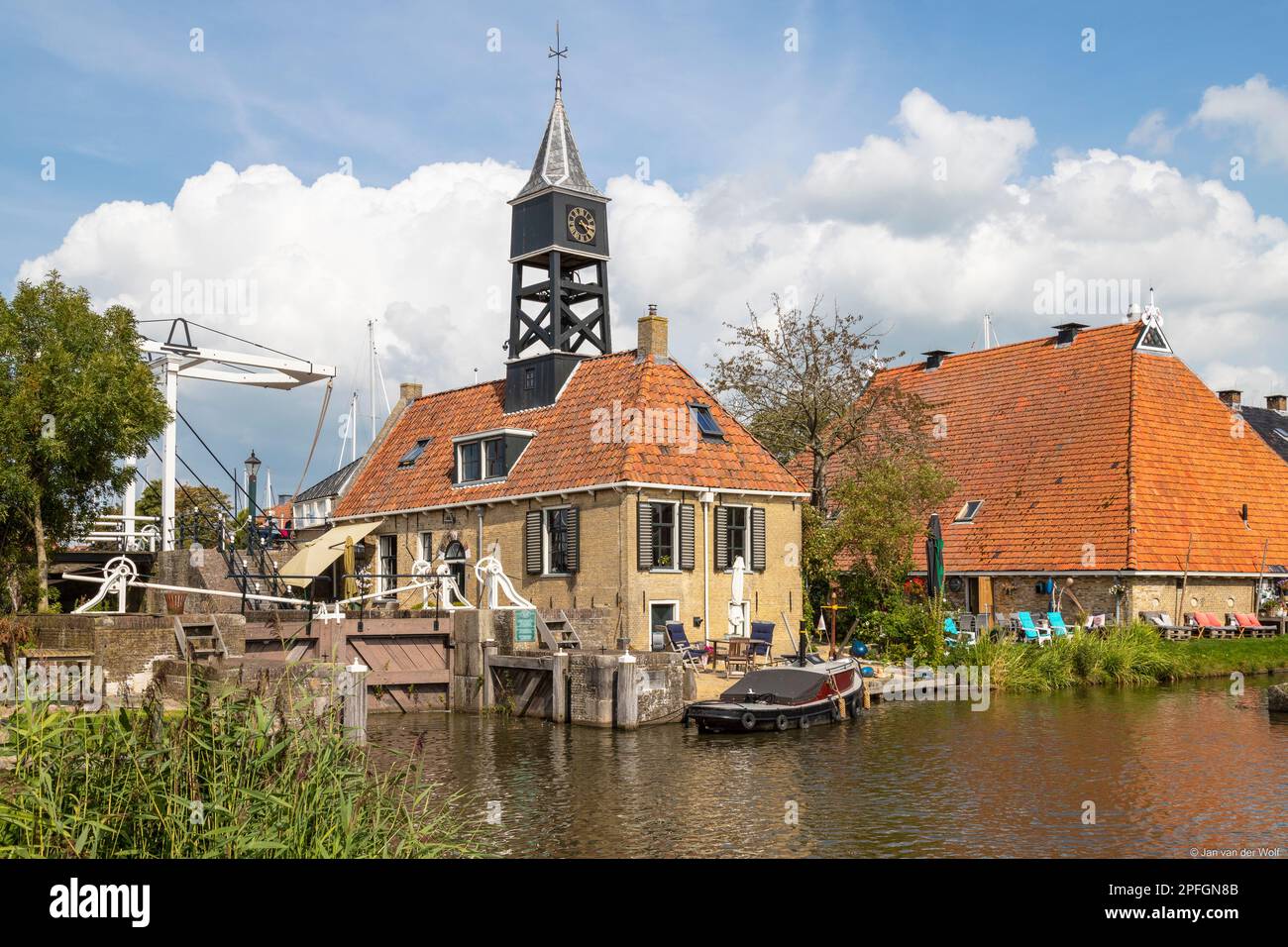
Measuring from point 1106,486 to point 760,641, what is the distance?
13.9 meters

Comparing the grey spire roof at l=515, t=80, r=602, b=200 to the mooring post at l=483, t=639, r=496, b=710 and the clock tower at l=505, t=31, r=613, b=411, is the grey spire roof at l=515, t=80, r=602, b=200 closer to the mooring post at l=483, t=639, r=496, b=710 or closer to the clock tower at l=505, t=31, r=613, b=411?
the clock tower at l=505, t=31, r=613, b=411

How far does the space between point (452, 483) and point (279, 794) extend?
25400 millimetres

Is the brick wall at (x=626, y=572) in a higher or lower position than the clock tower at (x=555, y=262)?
lower

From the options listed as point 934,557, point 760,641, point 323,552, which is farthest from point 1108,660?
point 323,552

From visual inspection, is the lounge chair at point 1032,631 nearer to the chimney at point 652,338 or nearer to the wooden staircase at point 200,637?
the chimney at point 652,338

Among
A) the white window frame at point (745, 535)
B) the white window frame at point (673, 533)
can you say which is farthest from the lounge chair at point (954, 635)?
the white window frame at point (673, 533)

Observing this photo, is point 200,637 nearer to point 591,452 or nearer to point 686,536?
point 591,452

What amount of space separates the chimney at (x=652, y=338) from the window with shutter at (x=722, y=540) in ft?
15.2

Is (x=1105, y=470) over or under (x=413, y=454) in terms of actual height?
under

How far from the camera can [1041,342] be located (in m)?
42.1

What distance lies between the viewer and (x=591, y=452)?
30281 millimetres

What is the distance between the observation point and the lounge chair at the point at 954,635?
30.1m
